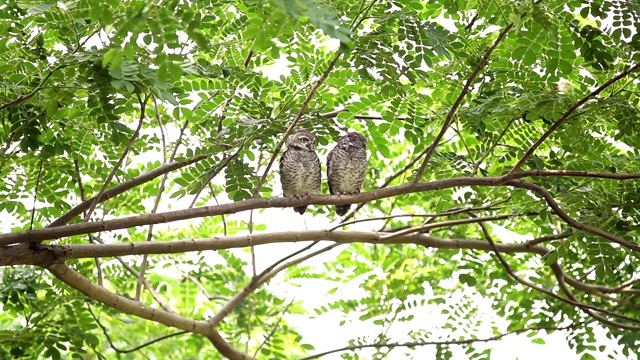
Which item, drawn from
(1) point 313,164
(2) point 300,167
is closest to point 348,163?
(1) point 313,164

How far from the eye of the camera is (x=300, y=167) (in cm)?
626

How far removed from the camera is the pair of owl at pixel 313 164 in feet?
20.6

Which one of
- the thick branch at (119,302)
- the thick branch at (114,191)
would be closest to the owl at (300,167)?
the thick branch at (119,302)

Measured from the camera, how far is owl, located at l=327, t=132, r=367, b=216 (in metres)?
6.36

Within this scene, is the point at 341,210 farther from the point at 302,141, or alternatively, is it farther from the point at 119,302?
the point at 119,302

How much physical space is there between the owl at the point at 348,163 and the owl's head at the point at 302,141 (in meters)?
0.21

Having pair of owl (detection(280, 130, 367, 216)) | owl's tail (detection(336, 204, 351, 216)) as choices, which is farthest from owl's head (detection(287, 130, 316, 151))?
owl's tail (detection(336, 204, 351, 216))

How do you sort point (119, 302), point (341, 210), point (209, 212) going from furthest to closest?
point (341, 210) < point (119, 302) < point (209, 212)

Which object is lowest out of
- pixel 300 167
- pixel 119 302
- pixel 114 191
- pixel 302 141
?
pixel 119 302

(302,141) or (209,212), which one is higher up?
(302,141)

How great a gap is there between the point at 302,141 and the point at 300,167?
245 mm

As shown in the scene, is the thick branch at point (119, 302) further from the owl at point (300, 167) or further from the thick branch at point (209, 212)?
the owl at point (300, 167)

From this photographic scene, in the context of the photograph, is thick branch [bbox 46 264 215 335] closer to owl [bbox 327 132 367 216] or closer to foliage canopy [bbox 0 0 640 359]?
foliage canopy [bbox 0 0 640 359]

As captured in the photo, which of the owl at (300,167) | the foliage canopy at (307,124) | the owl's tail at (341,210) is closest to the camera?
the foliage canopy at (307,124)
